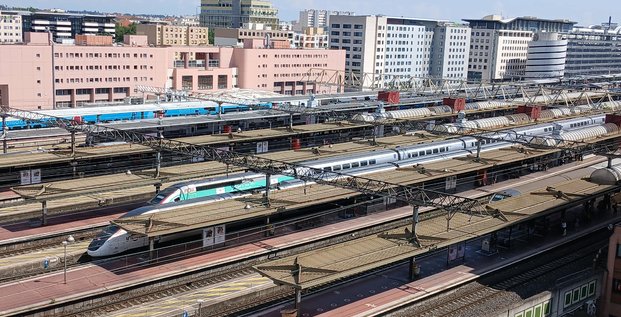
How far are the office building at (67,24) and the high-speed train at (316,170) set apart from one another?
316ft

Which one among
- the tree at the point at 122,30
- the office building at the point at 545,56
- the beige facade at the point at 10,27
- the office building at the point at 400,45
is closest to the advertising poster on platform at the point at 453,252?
the office building at the point at 400,45

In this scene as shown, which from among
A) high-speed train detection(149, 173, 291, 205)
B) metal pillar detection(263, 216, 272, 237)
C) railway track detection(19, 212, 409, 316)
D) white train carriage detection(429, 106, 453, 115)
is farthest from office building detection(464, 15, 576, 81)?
railway track detection(19, 212, 409, 316)

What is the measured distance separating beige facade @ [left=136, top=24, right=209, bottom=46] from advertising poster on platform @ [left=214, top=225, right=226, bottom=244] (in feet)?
253

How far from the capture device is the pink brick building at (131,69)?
5709 cm

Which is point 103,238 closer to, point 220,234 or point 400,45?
point 220,234

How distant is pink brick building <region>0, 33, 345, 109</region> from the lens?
5709 centimetres

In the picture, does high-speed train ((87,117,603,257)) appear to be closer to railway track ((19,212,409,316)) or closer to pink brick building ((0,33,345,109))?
railway track ((19,212,409,316))

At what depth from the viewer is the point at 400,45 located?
336 ft

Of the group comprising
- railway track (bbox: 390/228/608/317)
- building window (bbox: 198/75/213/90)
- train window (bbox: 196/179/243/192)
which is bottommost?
railway track (bbox: 390/228/608/317)

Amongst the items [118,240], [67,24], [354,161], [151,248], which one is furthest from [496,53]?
[118,240]

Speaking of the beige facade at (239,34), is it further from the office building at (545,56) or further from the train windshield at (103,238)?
the train windshield at (103,238)

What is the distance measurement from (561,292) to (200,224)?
36.8 ft

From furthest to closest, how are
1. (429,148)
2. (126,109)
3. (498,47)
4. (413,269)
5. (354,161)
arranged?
1. (498,47)
2. (126,109)
3. (429,148)
4. (354,161)
5. (413,269)

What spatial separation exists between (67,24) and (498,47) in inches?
2976
